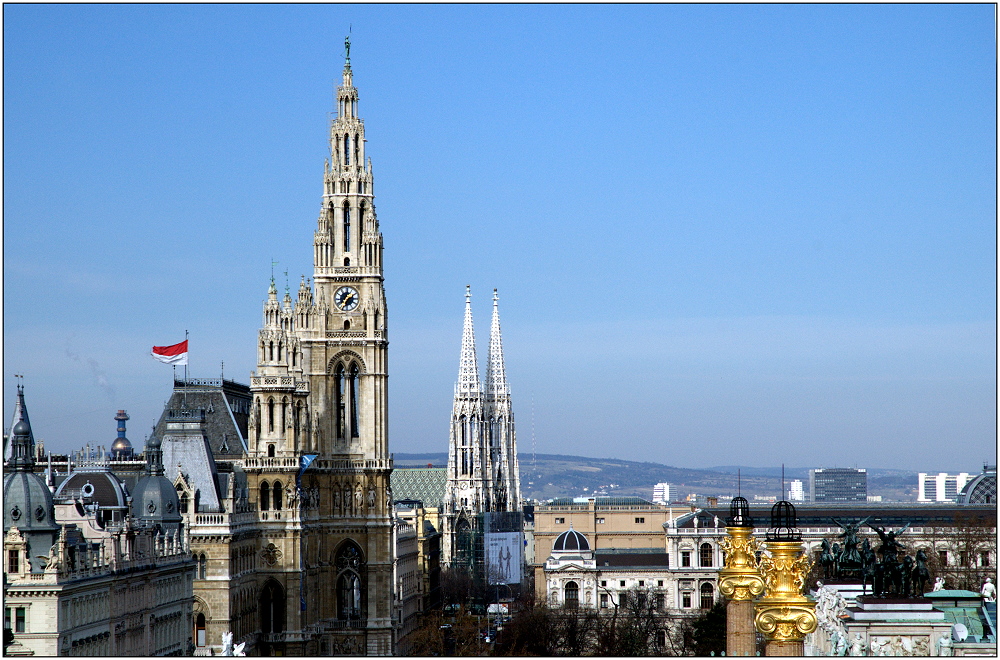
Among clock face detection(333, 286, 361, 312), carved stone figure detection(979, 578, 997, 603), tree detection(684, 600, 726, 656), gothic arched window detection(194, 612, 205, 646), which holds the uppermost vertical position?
clock face detection(333, 286, 361, 312)

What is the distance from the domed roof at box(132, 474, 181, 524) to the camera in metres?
128

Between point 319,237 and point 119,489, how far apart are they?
35316mm

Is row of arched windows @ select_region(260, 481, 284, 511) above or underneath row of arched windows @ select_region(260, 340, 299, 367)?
underneath

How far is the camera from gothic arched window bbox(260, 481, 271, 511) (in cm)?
14725

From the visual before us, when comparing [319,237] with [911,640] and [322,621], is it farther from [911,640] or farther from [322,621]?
[911,640]

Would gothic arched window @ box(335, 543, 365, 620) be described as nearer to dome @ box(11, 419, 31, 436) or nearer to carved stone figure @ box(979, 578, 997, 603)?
dome @ box(11, 419, 31, 436)

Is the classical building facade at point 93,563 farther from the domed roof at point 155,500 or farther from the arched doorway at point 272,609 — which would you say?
the arched doorway at point 272,609

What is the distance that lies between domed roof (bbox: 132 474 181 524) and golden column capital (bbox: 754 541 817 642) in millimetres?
74662

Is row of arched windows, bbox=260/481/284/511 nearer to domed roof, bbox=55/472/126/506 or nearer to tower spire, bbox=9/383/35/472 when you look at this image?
domed roof, bbox=55/472/126/506

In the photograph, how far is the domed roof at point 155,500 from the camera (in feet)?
418

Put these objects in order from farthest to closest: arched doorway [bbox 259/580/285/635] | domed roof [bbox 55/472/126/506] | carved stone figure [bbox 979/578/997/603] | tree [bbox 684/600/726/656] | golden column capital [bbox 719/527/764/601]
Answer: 1. arched doorway [bbox 259/580/285/635]
2. tree [bbox 684/600/726/656]
3. domed roof [bbox 55/472/126/506]
4. carved stone figure [bbox 979/578/997/603]
5. golden column capital [bbox 719/527/764/601]

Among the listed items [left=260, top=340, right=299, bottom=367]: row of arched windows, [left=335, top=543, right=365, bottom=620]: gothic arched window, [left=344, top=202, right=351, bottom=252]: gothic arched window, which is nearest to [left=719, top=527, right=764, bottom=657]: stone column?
[left=260, top=340, right=299, bottom=367]: row of arched windows

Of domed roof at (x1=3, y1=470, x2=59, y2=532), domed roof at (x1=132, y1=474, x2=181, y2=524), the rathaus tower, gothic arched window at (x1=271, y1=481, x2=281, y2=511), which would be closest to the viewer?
domed roof at (x1=3, y1=470, x2=59, y2=532)

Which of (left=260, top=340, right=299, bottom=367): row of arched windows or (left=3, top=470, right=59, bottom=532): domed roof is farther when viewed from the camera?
(left=260, top=340, right=299, bottom=367): row of arched windows
